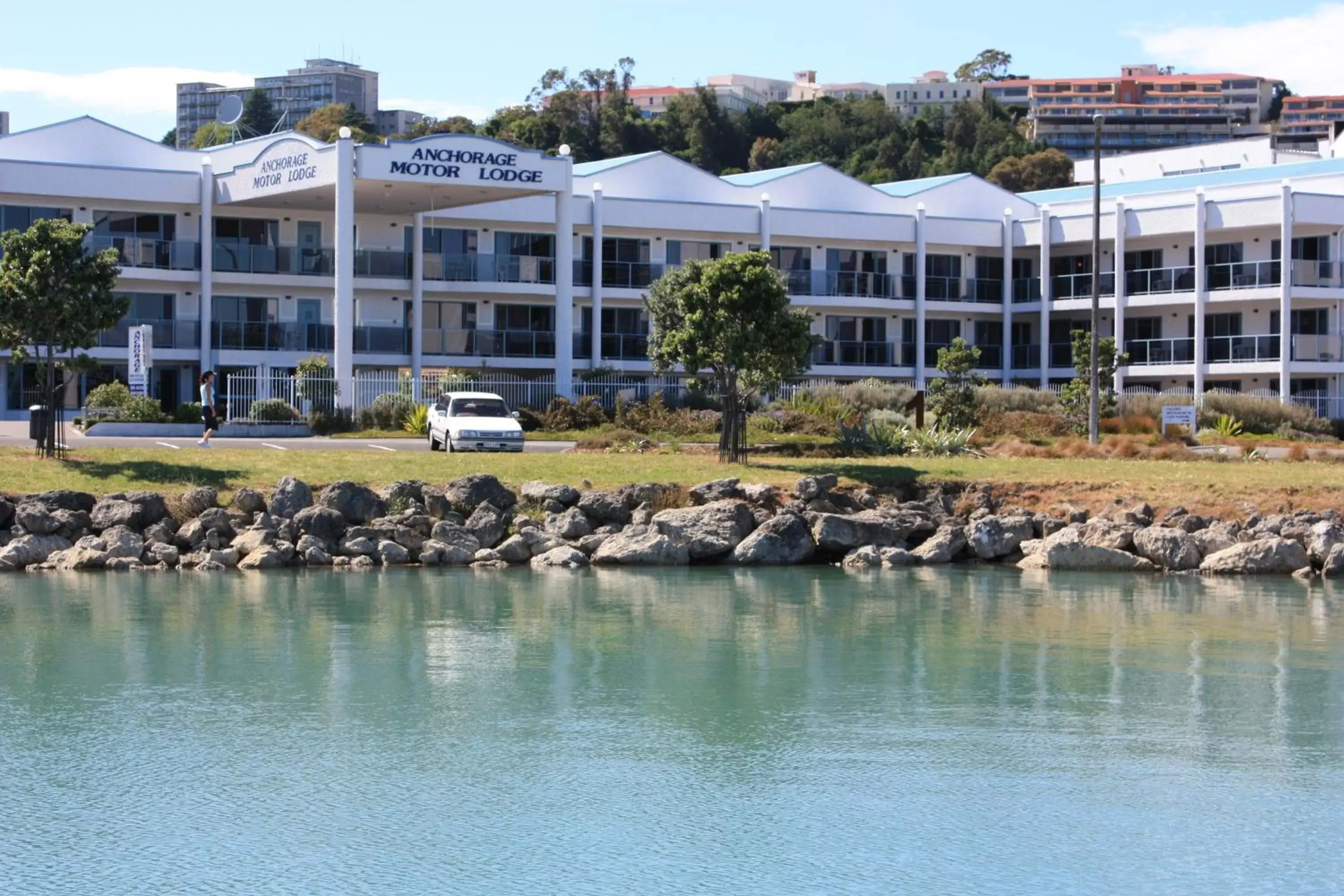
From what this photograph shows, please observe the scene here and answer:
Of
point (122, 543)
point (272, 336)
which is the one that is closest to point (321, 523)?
point (122, 543)

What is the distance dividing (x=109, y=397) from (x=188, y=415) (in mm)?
2524

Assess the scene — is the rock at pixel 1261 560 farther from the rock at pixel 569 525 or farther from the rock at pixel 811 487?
the rock at pixel 569 525

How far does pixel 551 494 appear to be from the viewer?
102 feet

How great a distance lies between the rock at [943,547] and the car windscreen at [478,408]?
13.4m

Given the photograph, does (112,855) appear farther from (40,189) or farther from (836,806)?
(40,189)

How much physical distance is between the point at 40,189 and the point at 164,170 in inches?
148

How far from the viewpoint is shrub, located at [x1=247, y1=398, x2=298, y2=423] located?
45.8 meters

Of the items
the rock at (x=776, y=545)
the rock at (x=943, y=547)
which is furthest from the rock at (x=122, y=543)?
the rock at (x=943, y=547)

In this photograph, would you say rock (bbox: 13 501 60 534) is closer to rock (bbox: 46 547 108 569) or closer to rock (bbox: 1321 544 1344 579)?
rock (bbox: 46 547 108 569)

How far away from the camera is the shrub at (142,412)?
4409 cm

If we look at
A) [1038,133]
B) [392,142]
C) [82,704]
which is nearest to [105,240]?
[392,142]

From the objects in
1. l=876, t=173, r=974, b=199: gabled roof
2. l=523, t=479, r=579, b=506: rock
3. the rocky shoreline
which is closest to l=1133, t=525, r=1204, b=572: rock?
the rocky shoreline

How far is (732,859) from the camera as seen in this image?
11633 millimetres

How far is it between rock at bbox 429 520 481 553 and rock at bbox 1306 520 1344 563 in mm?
14191
